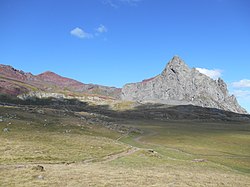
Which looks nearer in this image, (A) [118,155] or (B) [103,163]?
(B) [103,163]

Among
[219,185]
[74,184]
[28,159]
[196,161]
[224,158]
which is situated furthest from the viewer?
[224,158]

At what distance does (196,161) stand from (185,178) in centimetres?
2012

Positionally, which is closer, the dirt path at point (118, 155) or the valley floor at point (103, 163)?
the valley floor at point (103, 163)

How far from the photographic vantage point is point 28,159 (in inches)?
1710

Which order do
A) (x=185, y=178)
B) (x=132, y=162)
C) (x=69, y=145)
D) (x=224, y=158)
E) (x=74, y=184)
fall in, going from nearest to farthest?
1. (x=74, y=184)
2. (x=185, y=178)
3. (x=132, y=162)
4. (x=69, y=145)
5. (x=224, y=158)

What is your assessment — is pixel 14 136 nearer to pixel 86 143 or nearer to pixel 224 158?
pixel 86 143

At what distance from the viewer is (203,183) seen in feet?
109

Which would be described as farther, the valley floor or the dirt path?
the dirt path

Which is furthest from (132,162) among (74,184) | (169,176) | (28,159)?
(74,184)

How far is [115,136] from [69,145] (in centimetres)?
3360

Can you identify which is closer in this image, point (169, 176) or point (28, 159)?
point (169, 176)

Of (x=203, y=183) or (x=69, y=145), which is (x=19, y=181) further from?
(x=69, y=145)

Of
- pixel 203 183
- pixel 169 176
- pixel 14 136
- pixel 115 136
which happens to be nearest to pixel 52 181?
pixel 169 176

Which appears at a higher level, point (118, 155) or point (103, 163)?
point (118, 155)
